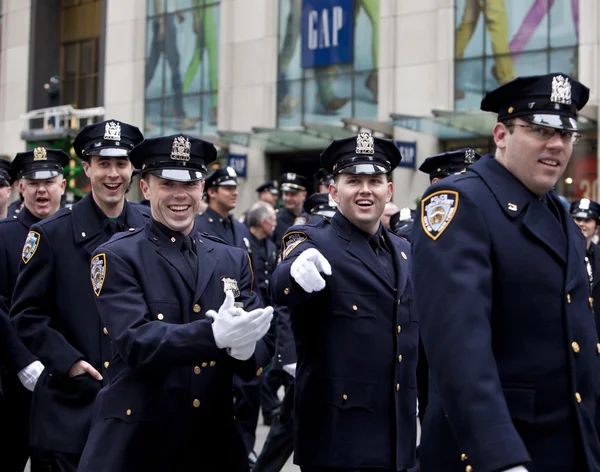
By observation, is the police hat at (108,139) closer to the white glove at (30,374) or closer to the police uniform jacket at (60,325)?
the police uniform jacket at (60,325)

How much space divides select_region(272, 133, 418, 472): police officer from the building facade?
1472 centimetres

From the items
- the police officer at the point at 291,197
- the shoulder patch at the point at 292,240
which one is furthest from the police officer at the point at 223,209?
the shoulder patch at the point at 292,240

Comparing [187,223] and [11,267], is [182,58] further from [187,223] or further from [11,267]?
[187,223]

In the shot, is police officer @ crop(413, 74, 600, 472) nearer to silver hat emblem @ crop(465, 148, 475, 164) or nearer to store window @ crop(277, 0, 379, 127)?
silver hat emblem @ crop(465, 148, 475, 164)

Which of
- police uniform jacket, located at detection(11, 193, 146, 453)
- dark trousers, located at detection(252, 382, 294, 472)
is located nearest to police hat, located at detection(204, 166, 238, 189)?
dark trousers, located at detection(252, 382, 294, 472)

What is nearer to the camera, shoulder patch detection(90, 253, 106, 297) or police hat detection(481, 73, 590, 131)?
police hat detection(481, 73, 590, 131)

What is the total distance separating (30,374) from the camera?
19.5 feet

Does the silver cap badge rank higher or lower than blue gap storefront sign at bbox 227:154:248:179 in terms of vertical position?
lower

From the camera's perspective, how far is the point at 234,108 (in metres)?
26.5

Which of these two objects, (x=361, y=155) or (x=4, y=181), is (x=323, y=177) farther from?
(x=361, y=155)

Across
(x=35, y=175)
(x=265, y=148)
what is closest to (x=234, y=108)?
(x=265, y=148)

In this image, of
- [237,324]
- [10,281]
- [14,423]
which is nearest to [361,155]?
[237,324]

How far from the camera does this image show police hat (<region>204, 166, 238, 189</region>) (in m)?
9.95

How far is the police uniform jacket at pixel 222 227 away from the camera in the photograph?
955 cm
